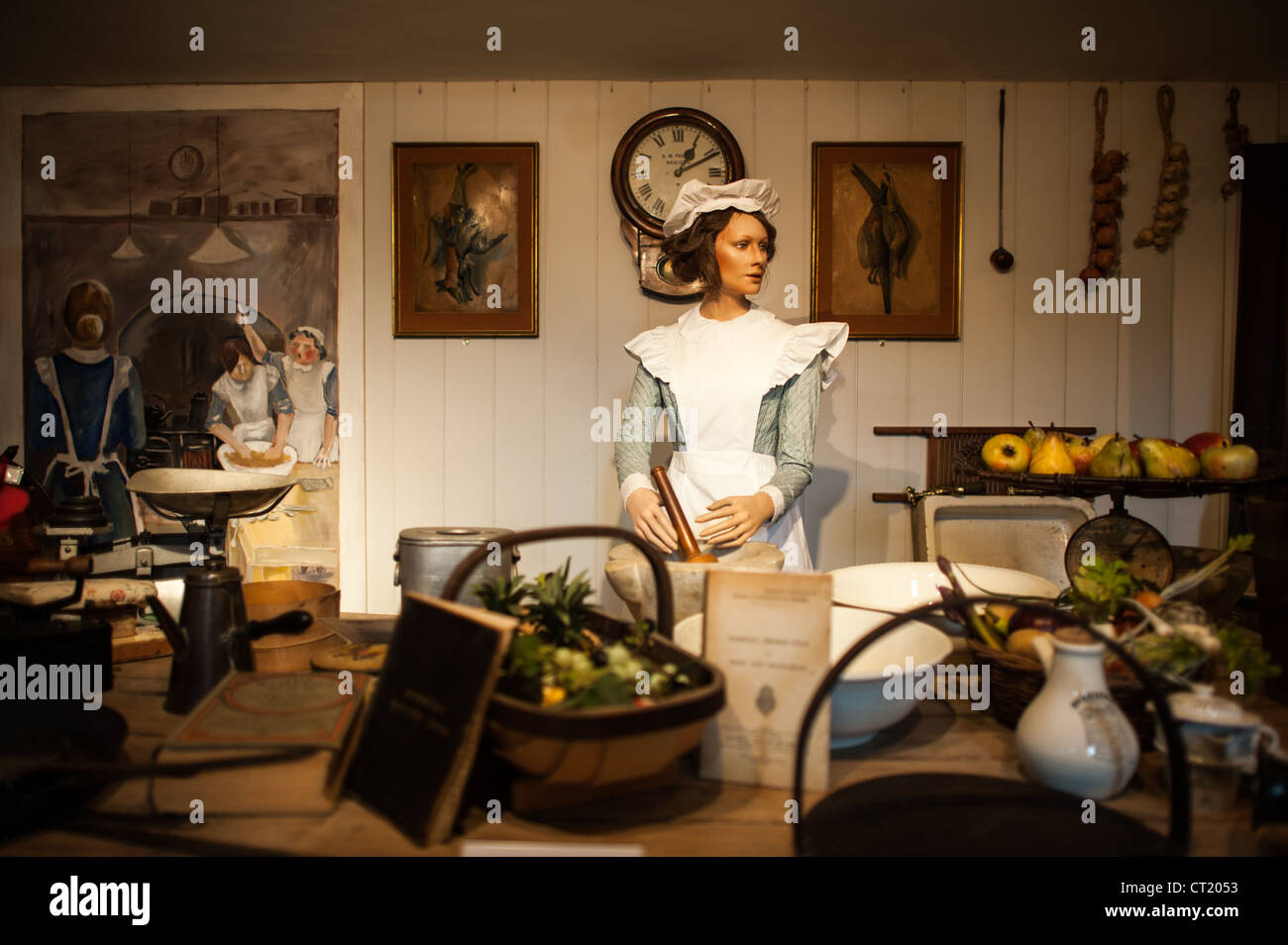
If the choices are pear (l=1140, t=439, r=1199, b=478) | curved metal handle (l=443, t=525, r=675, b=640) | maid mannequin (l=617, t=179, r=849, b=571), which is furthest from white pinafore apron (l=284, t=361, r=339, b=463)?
pear (l=1140, t=439, r=1199, b=478)

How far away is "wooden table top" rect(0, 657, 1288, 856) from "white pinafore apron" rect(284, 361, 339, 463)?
2397 millimetres

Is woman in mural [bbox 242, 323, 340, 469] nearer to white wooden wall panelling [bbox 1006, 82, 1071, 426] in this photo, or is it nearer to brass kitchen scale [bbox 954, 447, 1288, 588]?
brass kitchen scale [bbox 954, 447, 1288, 588]

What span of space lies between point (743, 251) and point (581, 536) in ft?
5.04

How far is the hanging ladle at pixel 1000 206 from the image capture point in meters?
3.08

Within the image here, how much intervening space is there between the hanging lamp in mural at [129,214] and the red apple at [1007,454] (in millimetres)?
3267

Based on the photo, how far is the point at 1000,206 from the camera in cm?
311

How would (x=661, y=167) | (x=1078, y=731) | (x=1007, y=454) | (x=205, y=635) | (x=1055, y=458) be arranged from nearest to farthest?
(x=1078, y=731)
(x=205, y=635)
(x=1055, y=458)
(x=1007, y=454)
(x=661, y=167)

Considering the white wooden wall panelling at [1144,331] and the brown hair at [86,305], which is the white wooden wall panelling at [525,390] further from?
the white wooden wall panelling at [1144,331]

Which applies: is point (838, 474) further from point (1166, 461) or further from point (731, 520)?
point (1166, 461)

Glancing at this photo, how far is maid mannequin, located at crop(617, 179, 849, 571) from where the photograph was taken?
214 centimetres

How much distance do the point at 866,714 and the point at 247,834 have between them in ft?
2.25

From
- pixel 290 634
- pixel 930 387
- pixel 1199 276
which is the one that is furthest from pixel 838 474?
pixel 290 634

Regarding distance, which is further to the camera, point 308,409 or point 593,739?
point 308,409

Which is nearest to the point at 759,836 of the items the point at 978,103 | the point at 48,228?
the point at 978,103
